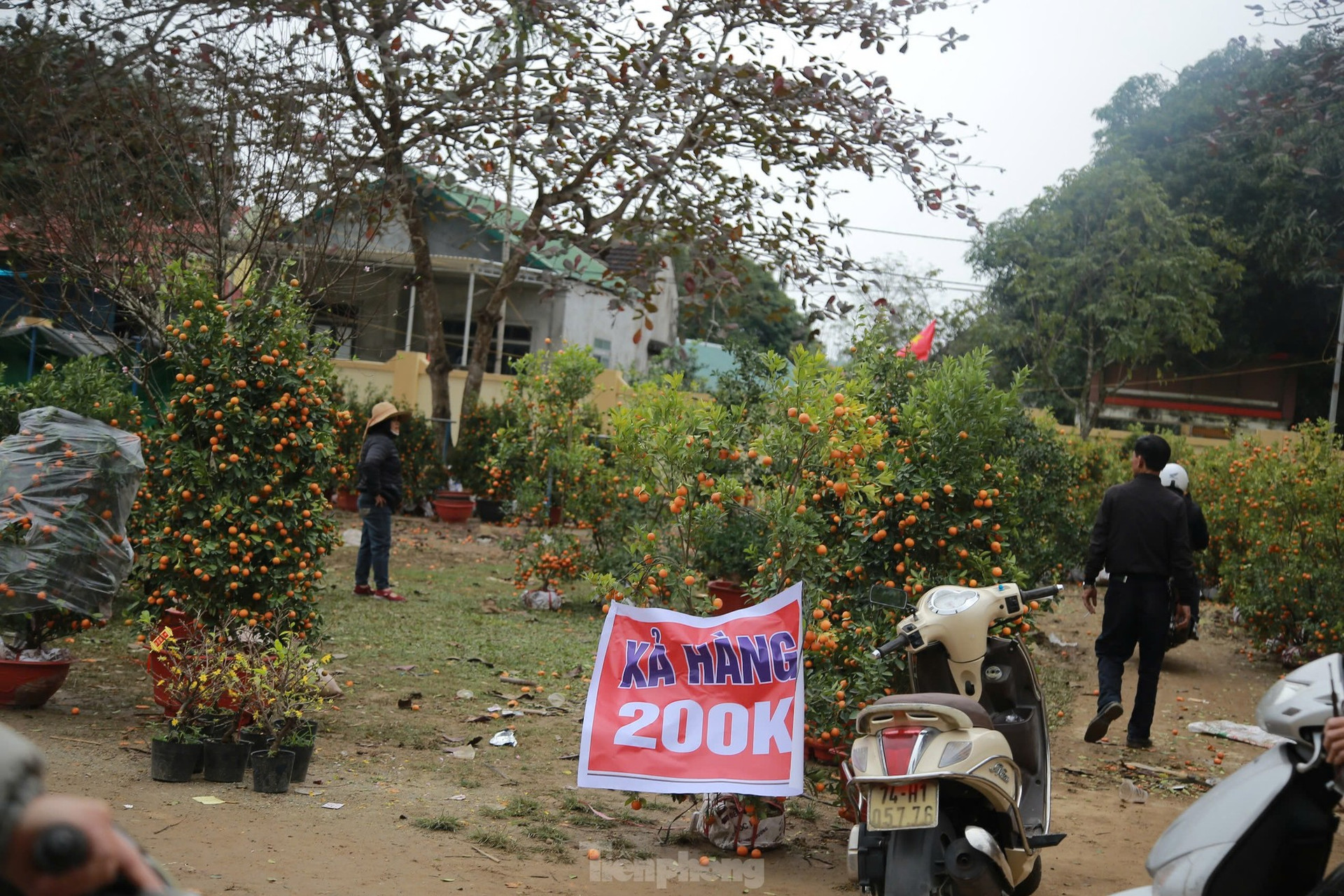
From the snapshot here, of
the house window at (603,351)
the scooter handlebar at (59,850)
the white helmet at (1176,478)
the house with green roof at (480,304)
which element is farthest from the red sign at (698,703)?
the house window at (603,351)

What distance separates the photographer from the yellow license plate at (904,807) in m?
3.70

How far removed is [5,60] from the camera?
34.9 ft

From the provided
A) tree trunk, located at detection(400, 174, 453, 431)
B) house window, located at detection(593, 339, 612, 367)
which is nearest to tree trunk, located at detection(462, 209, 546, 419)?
tree trunk, located at detection(400, 174, 453, 431)

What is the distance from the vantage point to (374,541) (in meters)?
11.2

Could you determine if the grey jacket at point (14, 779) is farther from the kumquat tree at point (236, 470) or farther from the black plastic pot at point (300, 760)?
the kumquat tree at point (236, 470)

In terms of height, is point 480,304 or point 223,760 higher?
point 480,304

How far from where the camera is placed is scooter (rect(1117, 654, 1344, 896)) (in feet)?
8.97

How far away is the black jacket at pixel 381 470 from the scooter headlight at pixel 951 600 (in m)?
7.48

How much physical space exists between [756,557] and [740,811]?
3.75ft

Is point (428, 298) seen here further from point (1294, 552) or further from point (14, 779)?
point (14, 779)

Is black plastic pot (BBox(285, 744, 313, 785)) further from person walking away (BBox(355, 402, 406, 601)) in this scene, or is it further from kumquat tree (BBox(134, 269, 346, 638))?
person walking away (BBox(355, 402, 406, 601))

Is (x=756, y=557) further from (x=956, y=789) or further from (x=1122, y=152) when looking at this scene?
(x=1122, y=152)

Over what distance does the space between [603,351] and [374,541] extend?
21439 millimetres

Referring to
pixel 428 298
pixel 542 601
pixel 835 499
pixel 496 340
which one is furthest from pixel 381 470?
pixel 496 340
